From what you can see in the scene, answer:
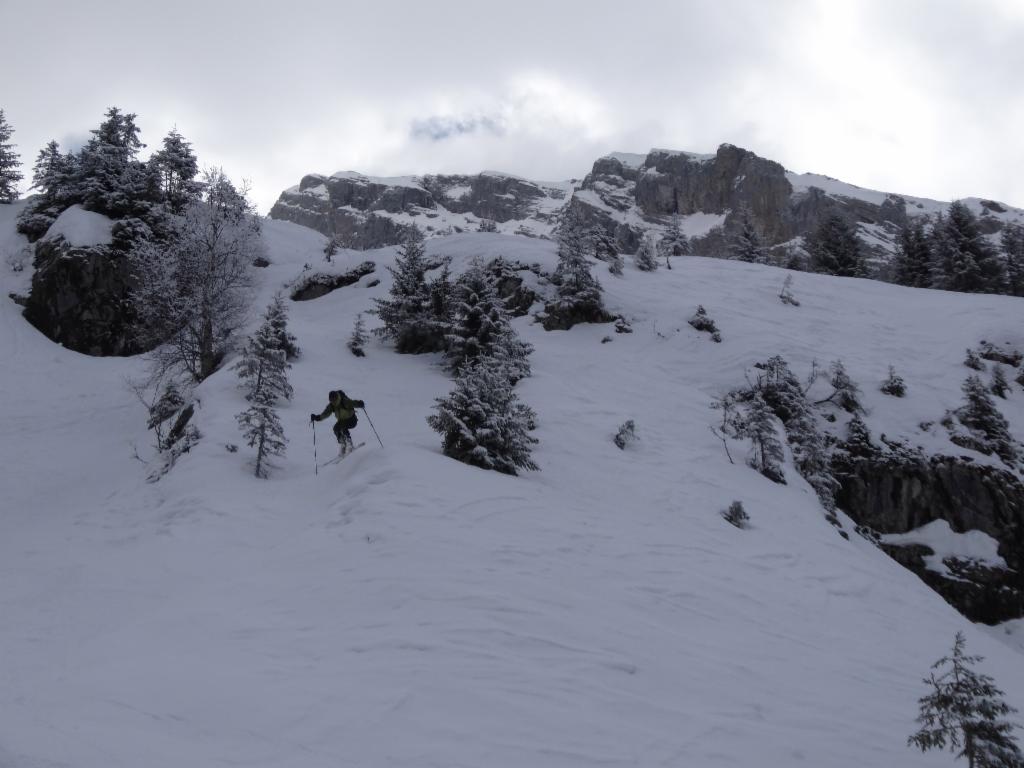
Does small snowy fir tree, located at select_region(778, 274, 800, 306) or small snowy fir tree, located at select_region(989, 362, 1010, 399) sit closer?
small snowy fir tree, located at select_region(989, 362, 1010, 399)

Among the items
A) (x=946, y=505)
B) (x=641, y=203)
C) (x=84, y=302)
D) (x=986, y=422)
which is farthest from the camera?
(x=641, y=203)

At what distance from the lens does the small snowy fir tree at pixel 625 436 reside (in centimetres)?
1477

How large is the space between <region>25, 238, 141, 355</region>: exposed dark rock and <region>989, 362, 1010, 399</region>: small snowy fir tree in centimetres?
3424

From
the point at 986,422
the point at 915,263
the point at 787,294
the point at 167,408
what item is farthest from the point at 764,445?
the point at 915,263

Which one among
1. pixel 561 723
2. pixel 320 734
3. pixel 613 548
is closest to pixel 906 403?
pixel 613 548

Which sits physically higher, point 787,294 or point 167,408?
point 787,294

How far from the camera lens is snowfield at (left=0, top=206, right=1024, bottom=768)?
4.52 meters

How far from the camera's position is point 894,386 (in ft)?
65.3

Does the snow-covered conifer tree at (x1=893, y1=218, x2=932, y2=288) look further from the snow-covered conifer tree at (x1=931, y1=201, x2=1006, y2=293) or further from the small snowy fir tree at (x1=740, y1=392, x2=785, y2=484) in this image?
the small snowy fir tree at (x1=740, y1=392, x2=785, y2=484)

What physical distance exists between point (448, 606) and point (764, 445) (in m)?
11.4

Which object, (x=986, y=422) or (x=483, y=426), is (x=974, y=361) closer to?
(x=986, y=422)

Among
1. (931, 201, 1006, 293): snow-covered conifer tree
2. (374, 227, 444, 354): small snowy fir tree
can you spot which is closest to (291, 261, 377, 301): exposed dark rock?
(374, 227, 444, 354): small snowy fir tree

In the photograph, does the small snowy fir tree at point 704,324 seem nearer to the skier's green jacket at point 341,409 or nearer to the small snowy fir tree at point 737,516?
the small snowy fir tree at point 737,516

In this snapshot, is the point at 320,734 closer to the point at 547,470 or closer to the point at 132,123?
the point at 547,470
